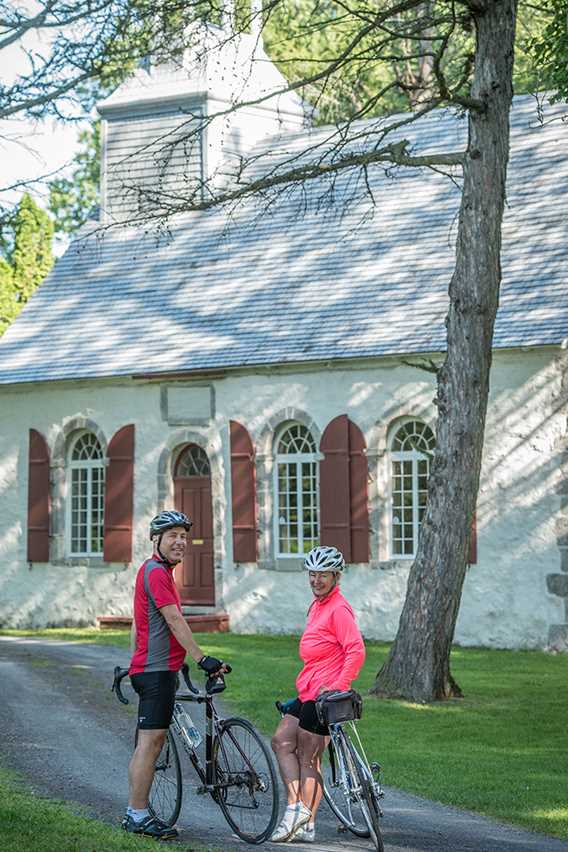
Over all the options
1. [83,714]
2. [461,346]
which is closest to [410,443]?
[461,346]

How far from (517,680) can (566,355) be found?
4.76m

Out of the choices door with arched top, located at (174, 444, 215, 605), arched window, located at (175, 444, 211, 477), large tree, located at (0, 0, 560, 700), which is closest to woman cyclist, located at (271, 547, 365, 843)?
large tree, located at (0, 0, 560, 700)

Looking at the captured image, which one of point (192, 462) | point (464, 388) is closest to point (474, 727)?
point (464, 388)

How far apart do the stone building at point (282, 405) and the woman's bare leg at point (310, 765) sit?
11.2 metres

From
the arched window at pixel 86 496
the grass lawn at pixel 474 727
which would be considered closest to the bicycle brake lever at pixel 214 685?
the grass lawn at pixel 474 727

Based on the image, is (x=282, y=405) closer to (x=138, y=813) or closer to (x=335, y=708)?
(x=138, y=813)

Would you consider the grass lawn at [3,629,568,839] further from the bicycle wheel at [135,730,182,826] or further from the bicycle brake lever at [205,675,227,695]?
the bicycle brake lever at [205,675,227,695]

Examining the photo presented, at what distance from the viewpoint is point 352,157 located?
1403cm

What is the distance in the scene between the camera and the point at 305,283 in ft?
72.2

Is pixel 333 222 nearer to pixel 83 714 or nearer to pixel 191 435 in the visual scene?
pixel 191 435

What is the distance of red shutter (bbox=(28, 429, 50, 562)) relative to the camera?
23188 mm

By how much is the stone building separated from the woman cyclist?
10873 mm

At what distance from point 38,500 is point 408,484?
20.7ft

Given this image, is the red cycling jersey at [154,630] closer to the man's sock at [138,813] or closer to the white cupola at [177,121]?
the man's sock at [138,813]
